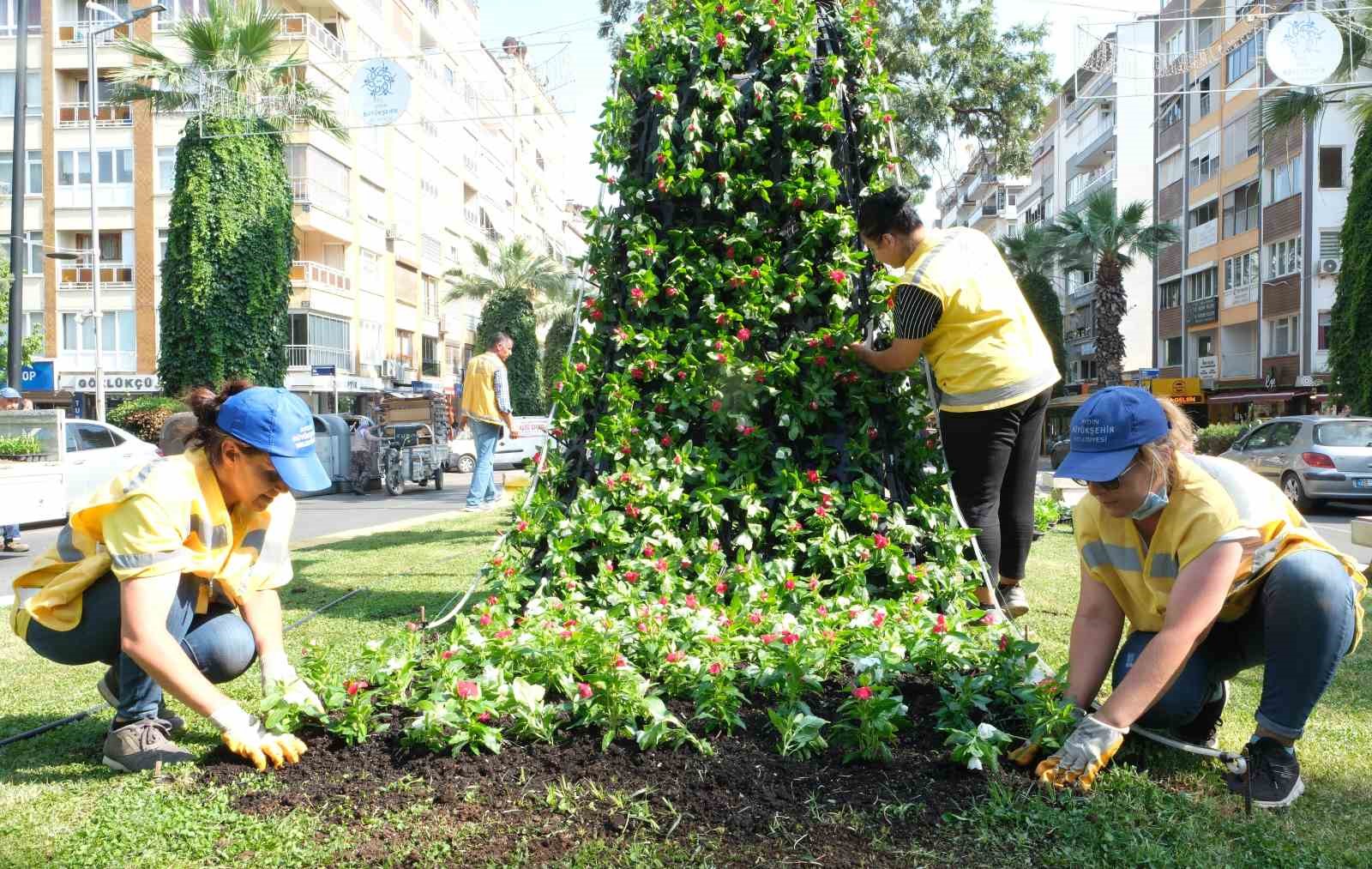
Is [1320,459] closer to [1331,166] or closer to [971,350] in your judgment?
[971,350]

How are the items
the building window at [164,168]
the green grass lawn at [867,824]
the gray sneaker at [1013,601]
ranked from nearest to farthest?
the green grass lawn at [867,824], the gray sneaker at [1013,601], the building window at [164,168]

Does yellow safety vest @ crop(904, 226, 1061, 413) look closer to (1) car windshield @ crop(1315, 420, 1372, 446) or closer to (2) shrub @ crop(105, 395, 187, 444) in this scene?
(1) car windshield @ crop(1315, 420, 1372, 446)

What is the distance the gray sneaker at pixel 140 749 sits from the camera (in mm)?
3037

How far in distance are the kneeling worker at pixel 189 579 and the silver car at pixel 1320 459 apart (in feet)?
48.4

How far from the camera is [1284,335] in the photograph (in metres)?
36.9

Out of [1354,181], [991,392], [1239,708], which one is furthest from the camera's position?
[1354,181]

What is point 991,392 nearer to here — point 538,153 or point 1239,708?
point 1239,708

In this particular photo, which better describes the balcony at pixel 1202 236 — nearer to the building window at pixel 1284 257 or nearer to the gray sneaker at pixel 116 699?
the building window at pixel 1284 257

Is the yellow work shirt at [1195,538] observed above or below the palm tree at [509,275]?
below

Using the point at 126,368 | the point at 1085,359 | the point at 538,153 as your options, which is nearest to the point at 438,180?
the point at 126,368

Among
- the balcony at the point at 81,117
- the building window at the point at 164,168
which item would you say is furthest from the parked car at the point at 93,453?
the balcony at the point at 81,117

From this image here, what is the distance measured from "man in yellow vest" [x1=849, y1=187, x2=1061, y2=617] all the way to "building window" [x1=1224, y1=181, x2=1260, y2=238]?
128 ft

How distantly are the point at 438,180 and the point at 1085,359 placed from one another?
37.4 meters

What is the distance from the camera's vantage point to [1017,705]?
9.78ft
